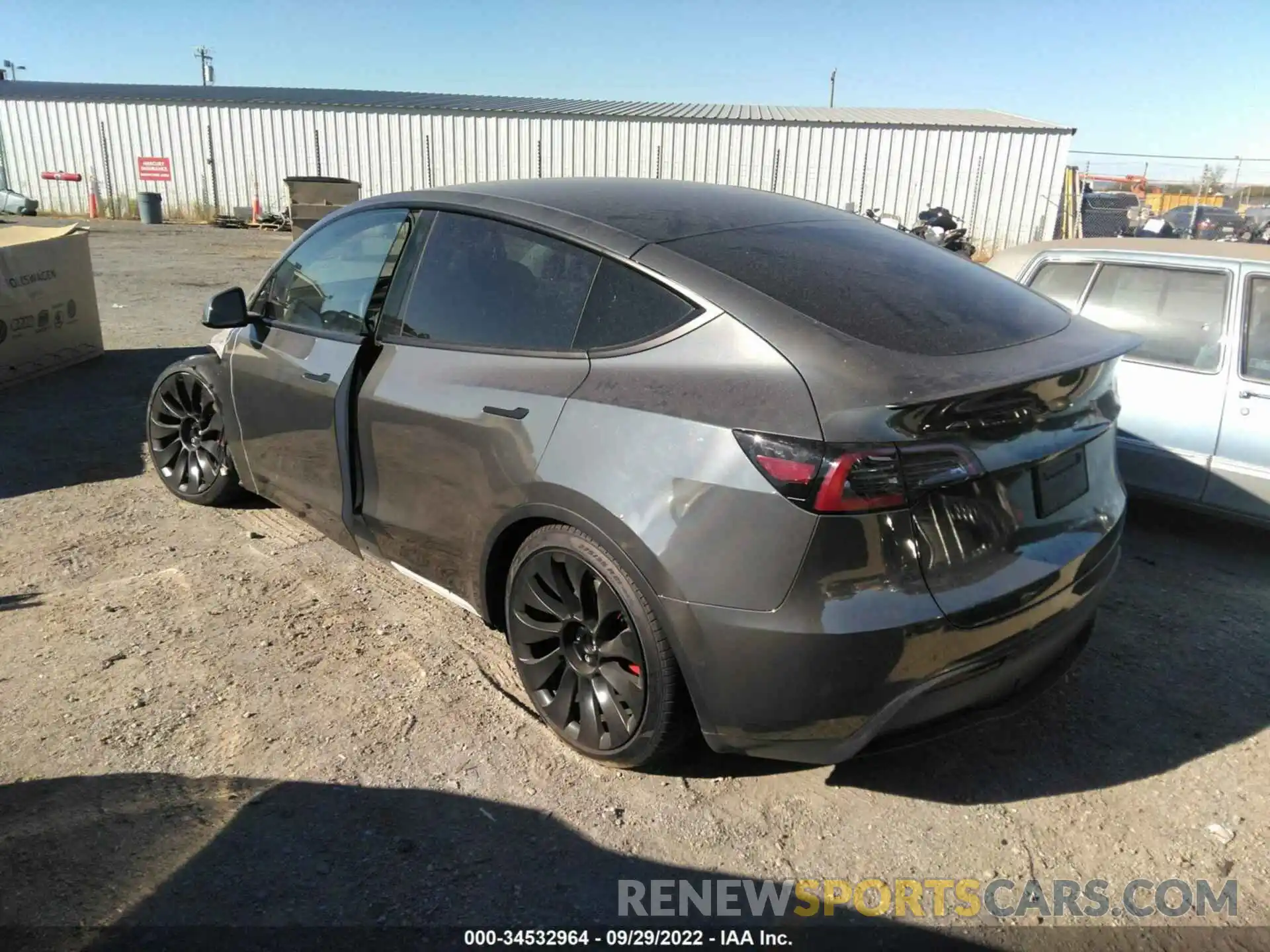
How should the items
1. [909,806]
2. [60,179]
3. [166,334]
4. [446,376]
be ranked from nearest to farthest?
[909,806] → [446,376] → [166,334] → [60,179]

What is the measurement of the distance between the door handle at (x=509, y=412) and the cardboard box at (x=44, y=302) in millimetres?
5806

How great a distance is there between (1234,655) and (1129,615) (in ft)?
1.31

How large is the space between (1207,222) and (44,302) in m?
21.3

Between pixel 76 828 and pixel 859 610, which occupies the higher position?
pixel 859 610

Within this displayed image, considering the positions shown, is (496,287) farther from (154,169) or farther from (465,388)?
(154,169)

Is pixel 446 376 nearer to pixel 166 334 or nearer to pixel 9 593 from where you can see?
pixel 9 593

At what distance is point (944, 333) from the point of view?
251cm

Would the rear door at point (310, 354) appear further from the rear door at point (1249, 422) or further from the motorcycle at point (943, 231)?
the motorcycle at point (943, 231)

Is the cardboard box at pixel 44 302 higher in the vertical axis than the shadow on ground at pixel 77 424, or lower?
higher

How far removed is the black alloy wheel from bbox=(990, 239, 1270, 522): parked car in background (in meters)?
3.31

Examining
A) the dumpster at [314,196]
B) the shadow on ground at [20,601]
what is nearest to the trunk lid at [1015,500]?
the shadow on ground at [20,601]

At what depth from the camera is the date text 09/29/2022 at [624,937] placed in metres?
2.20

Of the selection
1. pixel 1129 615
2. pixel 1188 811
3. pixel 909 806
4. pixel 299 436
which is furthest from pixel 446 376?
pixel 1129 615

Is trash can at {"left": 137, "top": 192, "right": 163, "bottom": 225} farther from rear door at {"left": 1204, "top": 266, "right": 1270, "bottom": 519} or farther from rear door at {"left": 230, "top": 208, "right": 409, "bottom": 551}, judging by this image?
rear door at {"left": 1204, "top": 266, "right": 1270, "bottom": 519}
